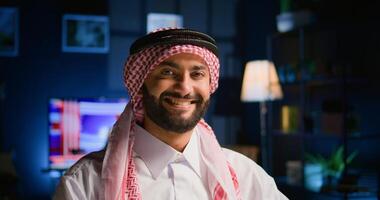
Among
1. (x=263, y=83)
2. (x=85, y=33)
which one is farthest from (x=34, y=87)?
(x=263, y=83)

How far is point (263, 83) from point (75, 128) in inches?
82.7

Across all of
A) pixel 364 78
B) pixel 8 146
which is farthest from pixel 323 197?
pixel 8 146

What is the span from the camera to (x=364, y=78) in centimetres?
427

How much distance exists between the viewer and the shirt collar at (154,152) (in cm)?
156

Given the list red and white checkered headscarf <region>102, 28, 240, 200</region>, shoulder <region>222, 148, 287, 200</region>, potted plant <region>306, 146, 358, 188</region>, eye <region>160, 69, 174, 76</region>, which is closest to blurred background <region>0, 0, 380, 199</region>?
potted plant <region>306, 146, 358, 188</region>

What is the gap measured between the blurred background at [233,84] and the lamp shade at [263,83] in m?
0.02

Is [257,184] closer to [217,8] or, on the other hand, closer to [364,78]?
[364,78]

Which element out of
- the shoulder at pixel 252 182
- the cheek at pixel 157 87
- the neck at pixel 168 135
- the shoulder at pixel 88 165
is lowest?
the shoulder at pixel 252 182

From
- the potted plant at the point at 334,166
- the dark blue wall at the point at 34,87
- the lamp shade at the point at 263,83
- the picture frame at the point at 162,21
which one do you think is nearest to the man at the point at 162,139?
the potted plant at the point at 334,166

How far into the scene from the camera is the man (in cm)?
147

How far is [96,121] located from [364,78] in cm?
285

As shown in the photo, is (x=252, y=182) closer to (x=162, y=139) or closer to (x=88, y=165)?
(x=162, y=139)

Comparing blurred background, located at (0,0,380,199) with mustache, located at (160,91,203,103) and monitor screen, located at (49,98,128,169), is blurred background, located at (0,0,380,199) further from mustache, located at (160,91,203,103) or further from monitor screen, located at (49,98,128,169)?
mustache, located at (160,91,203,103)

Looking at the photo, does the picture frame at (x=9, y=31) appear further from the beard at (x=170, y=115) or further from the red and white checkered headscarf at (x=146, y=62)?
the beard at (x=170, y=115)
